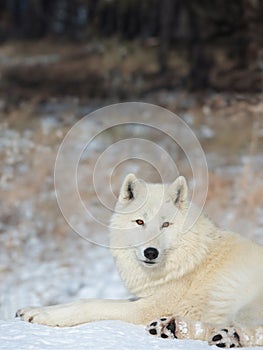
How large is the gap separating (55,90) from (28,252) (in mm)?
10631

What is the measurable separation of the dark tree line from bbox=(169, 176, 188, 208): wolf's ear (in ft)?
43.8

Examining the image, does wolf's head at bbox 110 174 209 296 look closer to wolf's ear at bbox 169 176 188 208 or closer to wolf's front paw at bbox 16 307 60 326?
wolf's ear at bbox 169 176 188 208

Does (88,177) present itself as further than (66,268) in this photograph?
Yes

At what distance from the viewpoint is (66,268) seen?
9484 millimetres

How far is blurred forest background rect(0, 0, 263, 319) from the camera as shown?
32.3ft

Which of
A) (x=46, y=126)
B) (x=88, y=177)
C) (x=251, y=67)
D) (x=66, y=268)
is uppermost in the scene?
(x=251, y=67)

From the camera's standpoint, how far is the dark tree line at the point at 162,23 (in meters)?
18.2

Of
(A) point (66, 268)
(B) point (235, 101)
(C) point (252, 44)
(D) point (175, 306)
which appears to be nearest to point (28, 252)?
(A) point (66, 268)

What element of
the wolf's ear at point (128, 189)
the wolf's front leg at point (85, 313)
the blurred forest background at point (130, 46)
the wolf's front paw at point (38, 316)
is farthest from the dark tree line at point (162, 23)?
the wolf's front paw at point (38, 316)

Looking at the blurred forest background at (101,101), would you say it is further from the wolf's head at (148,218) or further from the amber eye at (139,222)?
the amber eye at (139,222)

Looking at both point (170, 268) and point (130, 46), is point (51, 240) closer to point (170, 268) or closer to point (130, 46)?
point (170, 268)

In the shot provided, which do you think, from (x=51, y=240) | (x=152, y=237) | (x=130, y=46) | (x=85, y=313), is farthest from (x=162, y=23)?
(x=85, y=313)

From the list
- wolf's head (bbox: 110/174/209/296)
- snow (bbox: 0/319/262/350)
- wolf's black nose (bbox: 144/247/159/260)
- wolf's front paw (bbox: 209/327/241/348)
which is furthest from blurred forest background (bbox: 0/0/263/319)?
wolf's front paw (bbox: 209/327/241/348)

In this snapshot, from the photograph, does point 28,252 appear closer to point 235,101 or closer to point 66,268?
point 66,268
